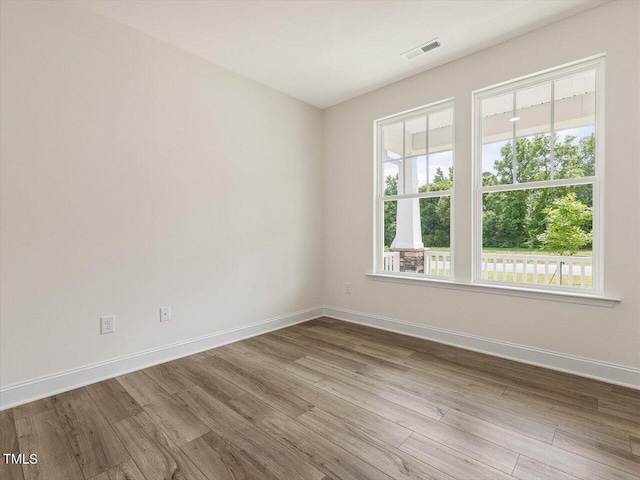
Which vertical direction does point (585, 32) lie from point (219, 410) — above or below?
above

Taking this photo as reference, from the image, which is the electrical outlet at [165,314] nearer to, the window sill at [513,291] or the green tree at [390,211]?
A: the window sill at [513,291]

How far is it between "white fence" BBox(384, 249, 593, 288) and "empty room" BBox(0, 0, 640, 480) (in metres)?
0.02

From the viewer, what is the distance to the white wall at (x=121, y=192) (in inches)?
82.9

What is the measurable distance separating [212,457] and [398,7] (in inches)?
124

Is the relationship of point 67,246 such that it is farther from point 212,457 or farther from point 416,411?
point 416,411

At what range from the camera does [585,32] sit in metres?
2.41

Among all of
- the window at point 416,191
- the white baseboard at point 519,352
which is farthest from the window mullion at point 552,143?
the white baseboard at point 519,352

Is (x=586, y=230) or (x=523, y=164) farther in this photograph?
(x=523, y=164)

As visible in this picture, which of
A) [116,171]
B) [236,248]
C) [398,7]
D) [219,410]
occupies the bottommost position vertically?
[219,410]

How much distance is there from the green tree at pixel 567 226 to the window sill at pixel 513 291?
365mm

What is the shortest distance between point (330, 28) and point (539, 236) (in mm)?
2496

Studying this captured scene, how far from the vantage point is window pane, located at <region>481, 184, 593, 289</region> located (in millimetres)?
2527

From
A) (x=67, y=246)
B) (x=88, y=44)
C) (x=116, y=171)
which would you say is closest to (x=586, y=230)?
(x=116, y=171)

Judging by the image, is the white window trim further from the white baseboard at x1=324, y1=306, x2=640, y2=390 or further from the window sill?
the white baseboard at x1=324, y1=306, x2=640, y2=390
